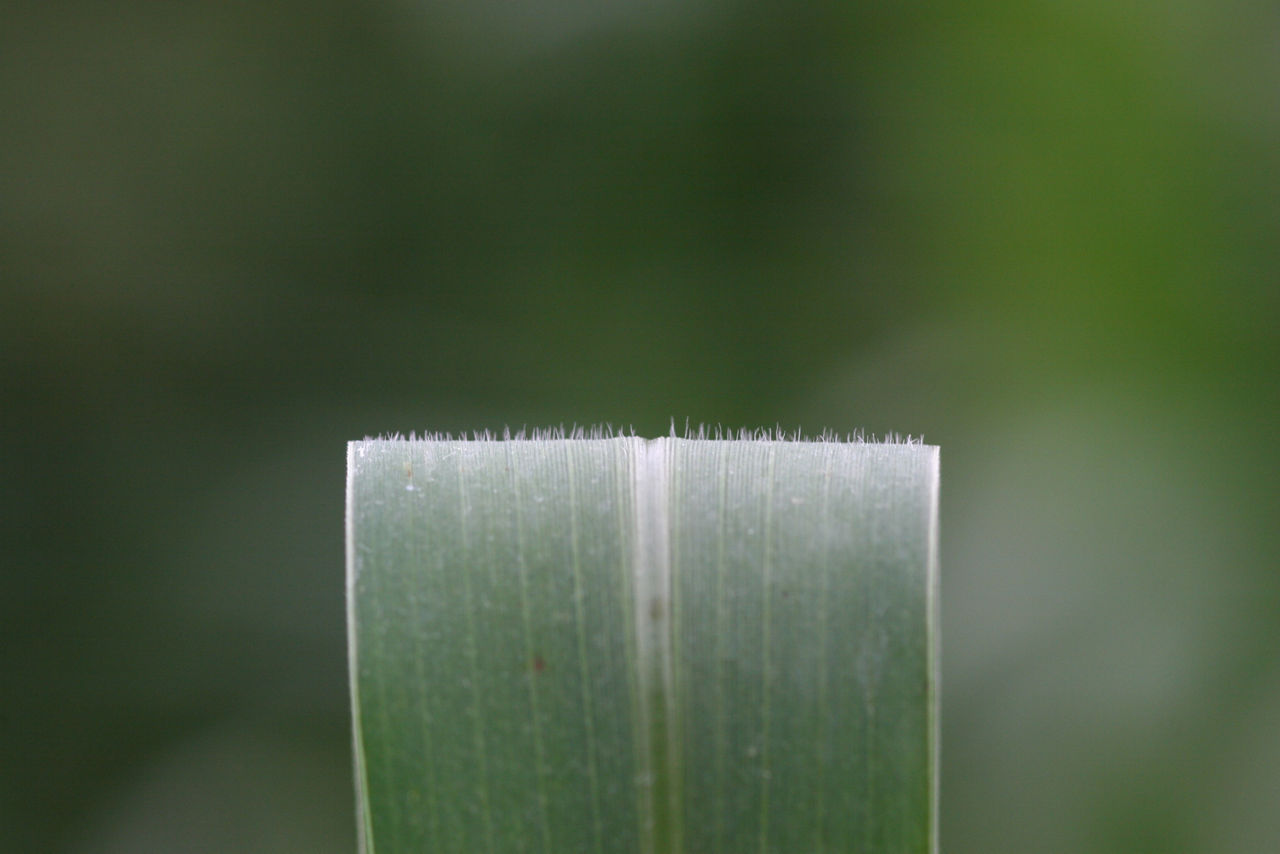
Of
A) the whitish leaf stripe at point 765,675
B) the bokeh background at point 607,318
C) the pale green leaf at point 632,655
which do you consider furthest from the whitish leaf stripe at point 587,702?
the bokeh background at point 607,318

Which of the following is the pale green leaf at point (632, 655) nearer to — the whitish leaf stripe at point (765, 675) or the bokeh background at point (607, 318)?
the whitish leaf stripe at point (765, 675)

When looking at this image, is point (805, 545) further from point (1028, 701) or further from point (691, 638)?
point (1028, 701)

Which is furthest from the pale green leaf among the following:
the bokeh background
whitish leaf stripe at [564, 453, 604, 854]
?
the bokeh background

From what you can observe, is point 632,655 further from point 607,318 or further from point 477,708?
point 607,318

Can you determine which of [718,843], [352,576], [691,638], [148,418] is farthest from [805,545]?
[148,418]

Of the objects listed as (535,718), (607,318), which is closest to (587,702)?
(535,718)
